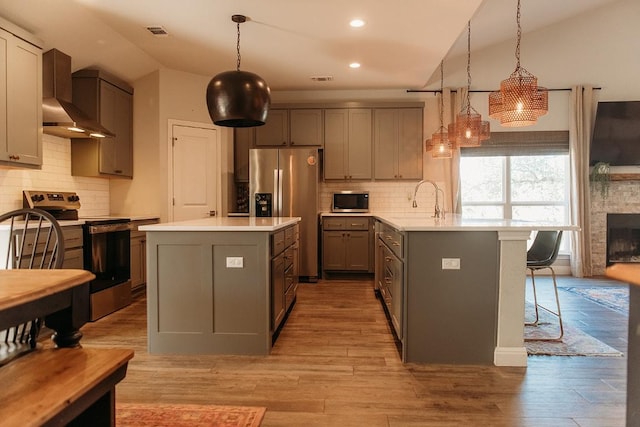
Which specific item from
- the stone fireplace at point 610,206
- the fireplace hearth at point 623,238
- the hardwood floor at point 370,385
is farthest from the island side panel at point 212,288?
the fireplace hearth at point 623,238

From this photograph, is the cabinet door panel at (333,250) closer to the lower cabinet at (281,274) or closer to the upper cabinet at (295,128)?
the upper cabinet at (295,128)

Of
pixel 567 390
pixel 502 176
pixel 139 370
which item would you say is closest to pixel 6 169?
pixel 139 370

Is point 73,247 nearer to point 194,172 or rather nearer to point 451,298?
point 194,172

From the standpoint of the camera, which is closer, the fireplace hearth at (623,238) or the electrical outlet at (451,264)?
the electrical outlet at (451,264)

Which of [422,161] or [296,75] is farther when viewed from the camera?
[422,161]

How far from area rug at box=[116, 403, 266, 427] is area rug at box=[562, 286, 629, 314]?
3960 millimetres

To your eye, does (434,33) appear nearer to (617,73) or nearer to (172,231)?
(172,231)

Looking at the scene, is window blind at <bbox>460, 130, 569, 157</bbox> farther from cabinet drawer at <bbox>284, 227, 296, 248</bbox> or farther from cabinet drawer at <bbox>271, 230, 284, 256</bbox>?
cabinet drawer at <bbox>271, 230, 284, 256</bbox>

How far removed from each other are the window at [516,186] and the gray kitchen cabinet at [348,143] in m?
1.54

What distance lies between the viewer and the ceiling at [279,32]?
328cm

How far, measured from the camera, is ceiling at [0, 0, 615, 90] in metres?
3.28

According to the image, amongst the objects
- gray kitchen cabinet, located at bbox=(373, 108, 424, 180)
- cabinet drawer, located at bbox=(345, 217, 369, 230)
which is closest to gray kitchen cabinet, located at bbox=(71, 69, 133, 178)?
cabinet drawer, located at bbox=(345, 217, 369, 230)

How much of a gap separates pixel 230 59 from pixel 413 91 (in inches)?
111

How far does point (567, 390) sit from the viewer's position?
86.9 inches
